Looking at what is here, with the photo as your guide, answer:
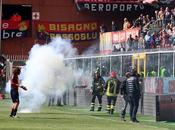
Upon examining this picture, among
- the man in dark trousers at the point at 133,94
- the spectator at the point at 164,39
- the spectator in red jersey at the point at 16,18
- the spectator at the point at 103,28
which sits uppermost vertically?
the spectator in red jersey at the point at 16,18

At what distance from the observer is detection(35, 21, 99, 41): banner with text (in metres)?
54.1

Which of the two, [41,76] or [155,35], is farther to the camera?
[155,35]

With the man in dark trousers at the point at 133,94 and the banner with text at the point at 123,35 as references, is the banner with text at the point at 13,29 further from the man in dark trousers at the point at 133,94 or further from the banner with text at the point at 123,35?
the man in dark trousers at the point at 133,94

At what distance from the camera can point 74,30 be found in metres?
54.5

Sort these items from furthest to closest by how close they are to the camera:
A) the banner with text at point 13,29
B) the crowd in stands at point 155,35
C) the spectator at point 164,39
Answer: the banner with text at point 13,29
the crowd in stands at point 155,35
the spectator at point 164,39

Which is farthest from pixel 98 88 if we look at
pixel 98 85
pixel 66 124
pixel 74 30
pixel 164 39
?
pixel 74 30

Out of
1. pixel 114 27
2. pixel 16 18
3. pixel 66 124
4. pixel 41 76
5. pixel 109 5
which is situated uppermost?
pixel 109 5

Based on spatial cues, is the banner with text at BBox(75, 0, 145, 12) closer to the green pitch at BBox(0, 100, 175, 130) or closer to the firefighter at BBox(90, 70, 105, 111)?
the firefighter at BBox(90, 70, 105, 111)

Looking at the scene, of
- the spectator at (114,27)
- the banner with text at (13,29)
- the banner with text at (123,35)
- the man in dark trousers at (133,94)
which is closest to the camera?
the man in dark trousers at (133,94)

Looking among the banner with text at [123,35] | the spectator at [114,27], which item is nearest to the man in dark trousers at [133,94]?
the banner with text at [123,35]

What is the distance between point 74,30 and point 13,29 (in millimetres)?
5123

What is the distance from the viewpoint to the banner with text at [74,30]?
177 ft

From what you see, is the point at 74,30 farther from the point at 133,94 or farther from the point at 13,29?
the point at 133,94

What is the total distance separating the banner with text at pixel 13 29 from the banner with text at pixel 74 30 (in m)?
1.77
